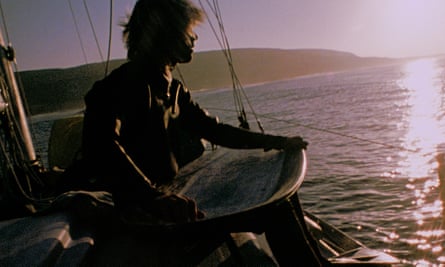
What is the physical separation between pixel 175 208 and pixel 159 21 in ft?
3.81

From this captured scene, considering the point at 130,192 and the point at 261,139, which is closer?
the point at 130,192

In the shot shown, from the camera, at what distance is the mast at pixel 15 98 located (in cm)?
639

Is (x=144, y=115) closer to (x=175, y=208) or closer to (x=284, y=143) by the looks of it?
(x=175, y=208)

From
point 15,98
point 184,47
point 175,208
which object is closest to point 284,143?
point 184,47

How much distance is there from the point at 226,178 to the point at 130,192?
2.85ft

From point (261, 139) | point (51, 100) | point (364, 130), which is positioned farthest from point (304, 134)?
point (51, 100)

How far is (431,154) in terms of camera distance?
14.1 metres

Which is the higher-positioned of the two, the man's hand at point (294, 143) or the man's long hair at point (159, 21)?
the man's long hair at point (159, 21)

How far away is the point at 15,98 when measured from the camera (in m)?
6.57

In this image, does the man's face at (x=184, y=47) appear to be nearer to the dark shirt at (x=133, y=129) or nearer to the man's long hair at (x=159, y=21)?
the man's long hair at (x=159, y=21)

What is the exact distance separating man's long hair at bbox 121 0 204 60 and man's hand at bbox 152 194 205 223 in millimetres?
1021

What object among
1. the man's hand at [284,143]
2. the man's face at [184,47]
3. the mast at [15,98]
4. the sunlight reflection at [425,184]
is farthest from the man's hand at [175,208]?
the sunlight reflection at [425,184]

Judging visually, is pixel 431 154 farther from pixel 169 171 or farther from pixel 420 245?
pixel 169 171

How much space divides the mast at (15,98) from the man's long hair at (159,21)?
4.78 m
